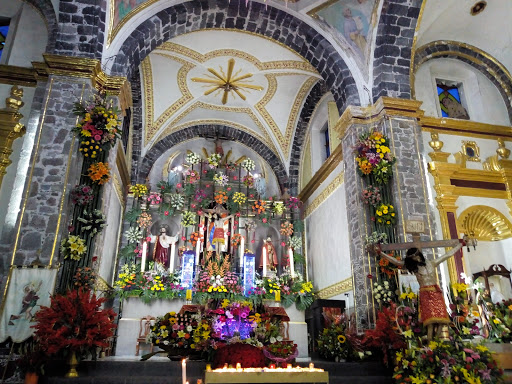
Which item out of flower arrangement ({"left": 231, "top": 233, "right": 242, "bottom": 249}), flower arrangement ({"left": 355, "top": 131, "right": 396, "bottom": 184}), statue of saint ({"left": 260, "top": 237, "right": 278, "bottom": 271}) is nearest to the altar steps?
flower arrangement ({"left": 355, "top": 131, "right": 396, "bottom": 184})

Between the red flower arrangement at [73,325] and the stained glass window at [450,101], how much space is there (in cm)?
1088

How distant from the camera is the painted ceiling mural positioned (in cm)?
1315

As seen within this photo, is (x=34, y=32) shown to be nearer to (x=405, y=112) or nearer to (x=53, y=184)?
(x=53, y=184)

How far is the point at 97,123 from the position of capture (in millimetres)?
8328

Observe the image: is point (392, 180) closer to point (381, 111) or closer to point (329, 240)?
point (381, 111)

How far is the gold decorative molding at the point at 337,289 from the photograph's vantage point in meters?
10.7

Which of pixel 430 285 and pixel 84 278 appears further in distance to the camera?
pixel 84 278

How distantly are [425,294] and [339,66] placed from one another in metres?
6.62

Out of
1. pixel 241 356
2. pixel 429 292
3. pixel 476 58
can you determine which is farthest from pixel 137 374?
pixel 476 58

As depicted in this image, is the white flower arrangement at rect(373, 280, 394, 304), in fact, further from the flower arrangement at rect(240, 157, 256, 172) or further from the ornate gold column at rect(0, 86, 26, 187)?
the flower arrangement at rect(240, 157, 256, 172)

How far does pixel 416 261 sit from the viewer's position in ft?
22.2

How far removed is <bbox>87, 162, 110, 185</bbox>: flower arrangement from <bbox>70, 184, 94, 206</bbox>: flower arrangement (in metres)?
0.27

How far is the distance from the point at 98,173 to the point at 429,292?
20.6ft

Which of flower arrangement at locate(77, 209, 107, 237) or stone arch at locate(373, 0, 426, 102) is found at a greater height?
stone arch at locate(373, 0, 426, 102)
